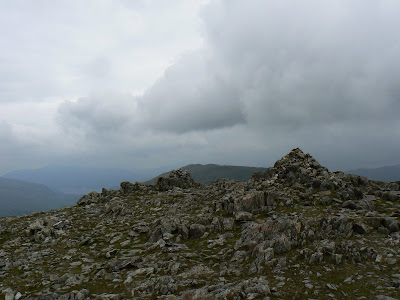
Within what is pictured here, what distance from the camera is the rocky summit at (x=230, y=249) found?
13.6 meters

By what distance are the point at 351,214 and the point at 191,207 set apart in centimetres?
1910

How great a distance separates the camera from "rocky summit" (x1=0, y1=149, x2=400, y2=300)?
13.6m

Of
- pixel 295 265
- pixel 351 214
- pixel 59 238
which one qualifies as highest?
pixel 351 214

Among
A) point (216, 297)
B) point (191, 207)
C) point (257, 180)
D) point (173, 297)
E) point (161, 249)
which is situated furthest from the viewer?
point (257, 180)

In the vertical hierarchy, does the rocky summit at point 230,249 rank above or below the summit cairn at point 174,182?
below

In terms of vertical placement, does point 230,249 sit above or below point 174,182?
below

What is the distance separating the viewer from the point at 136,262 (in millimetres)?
19297

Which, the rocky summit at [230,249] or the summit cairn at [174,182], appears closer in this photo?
the rocky summit at [230,249]

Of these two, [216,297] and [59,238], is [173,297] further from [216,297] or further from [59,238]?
[59,238]

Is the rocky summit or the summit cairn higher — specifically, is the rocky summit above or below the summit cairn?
below

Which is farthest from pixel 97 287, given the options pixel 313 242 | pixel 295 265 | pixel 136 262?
pixel 313 242

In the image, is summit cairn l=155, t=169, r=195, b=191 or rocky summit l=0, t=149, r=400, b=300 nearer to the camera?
rocky summit l=0, t=149, r=400, b=300

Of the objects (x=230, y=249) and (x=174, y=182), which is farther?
(x=174, y=182)

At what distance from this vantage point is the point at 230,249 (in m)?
19.1
